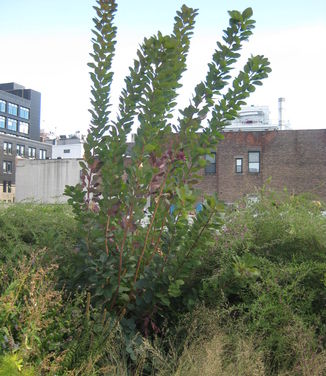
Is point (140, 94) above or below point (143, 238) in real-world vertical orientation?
above

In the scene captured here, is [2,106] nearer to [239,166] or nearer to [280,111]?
[280,111]

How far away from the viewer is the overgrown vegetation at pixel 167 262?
3.19 metres

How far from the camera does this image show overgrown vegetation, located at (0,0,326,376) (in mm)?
3188

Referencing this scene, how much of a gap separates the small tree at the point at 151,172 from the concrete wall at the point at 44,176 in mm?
36088

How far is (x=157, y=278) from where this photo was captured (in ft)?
11.8

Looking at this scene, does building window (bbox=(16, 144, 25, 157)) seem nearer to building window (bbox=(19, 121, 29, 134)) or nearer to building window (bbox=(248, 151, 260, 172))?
building window (bbox=(19, 121, 29, 134))

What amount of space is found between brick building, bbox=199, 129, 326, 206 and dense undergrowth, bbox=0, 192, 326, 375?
28.4 metres

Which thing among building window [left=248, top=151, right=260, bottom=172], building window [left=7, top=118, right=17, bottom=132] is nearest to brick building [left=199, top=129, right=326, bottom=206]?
building window [left=248, top=151, right=260, bottom=172]

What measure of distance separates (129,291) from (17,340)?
3.23 feet

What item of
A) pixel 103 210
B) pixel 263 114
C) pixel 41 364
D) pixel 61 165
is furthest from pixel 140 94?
pixel 263 114

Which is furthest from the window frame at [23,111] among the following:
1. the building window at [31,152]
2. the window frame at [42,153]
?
the building window at [31,152]

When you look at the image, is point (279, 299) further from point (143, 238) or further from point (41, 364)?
point (41, 364)

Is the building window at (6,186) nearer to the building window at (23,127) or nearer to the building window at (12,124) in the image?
the building window at (12,124)

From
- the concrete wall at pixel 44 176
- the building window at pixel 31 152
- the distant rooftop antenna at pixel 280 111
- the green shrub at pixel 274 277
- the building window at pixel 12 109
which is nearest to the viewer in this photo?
the green shrub at pixel 274 277
